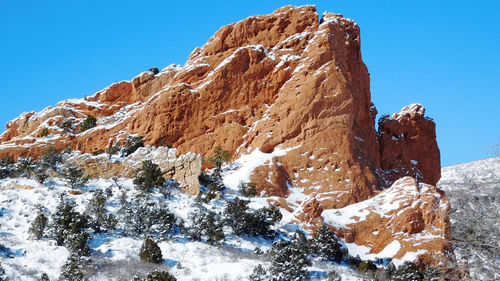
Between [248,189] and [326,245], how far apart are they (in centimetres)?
1174

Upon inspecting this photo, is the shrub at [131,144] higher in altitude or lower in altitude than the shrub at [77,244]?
higher

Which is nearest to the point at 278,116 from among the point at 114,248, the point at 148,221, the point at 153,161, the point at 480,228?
the point at 153,161

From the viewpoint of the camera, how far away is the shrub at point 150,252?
3472 centimetres

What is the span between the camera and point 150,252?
115 feet

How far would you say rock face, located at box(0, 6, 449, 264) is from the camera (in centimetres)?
5619

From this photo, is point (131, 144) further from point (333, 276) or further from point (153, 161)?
point (333, 276)

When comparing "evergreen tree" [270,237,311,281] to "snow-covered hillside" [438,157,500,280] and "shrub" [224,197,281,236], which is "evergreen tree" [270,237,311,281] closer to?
"shrub" [224,197,281,236]

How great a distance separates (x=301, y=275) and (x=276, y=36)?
42562 mm

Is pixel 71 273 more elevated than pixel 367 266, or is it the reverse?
pixel 367 266

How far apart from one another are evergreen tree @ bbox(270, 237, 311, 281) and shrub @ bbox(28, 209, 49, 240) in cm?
1534

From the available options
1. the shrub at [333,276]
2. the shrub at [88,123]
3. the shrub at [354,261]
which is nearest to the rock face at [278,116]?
the shrub at [88,123]

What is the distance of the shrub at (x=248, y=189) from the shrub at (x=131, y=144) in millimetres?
15145

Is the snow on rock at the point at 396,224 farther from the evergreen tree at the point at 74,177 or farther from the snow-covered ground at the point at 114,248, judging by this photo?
the evergreen tree at the point at 74,177

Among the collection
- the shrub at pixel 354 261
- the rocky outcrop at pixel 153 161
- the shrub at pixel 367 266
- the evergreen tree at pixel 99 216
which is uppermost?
the rocky outcrop at pixel 153 161
